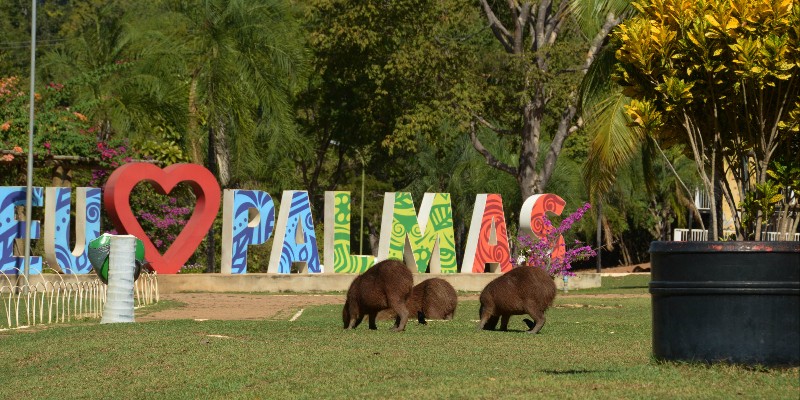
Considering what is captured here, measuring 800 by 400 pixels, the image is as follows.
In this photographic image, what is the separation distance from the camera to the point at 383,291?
15.5 meters

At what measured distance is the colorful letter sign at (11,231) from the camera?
2964 centimetres

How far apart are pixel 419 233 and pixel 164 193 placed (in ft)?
22.3

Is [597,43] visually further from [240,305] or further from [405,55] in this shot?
[240,305]

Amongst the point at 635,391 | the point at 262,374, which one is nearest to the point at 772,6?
the point at 635,391

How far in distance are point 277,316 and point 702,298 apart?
13.3 m

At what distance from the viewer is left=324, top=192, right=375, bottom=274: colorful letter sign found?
107 feet

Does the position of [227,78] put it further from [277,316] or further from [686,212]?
[686,212]

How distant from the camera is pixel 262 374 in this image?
11156mm

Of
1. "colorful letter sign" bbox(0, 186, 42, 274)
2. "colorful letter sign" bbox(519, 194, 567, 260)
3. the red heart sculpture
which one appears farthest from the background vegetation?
the red heart sculpture

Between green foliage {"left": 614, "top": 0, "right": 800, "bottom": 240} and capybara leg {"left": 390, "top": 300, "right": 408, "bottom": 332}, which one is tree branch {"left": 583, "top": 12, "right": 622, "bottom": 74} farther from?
green foliage {"left": 614, "top": 0, "right": 800, "bottom": 240}

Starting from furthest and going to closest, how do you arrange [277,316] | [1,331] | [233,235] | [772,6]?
[233,235] → [277,316] → [1,331] → [772,6]

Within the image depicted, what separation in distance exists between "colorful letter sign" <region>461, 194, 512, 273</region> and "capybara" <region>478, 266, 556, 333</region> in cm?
1807

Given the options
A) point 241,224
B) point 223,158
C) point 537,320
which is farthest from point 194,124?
point 537,320

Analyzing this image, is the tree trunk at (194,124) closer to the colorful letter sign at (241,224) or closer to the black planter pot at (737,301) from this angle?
the colorful letter sign at (241,224)
